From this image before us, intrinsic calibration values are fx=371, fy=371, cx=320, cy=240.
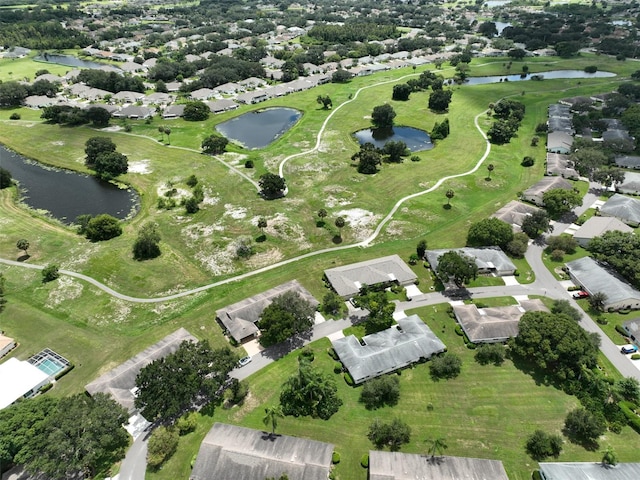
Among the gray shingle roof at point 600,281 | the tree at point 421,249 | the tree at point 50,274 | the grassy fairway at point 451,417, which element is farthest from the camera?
the tree at point 421,249

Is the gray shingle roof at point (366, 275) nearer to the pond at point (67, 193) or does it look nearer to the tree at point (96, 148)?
the pond at point (67, 193)

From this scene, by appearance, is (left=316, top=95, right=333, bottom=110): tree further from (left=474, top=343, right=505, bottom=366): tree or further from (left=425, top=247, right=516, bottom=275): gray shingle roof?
(left=474, top=343, right=505, bottom=366): tree

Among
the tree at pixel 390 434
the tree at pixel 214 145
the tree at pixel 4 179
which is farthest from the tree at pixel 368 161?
the tree at pixel 4 179

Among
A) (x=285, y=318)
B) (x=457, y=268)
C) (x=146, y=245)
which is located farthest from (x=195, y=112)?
(x=457, y=268)

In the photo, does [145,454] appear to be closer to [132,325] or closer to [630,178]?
[132,325]

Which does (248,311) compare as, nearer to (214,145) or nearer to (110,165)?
(110,165)

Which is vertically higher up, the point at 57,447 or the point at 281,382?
the point at 57,447

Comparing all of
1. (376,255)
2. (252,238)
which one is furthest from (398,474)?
(252,238)
